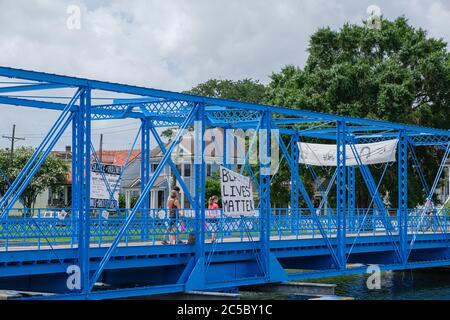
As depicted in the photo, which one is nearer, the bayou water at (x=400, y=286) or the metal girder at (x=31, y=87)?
the metal girder at (x=31, y=87)

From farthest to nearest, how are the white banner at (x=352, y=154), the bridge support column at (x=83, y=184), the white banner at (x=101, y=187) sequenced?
the white banner at (x=352, y=154), the white banner at (x=101, y=187), the bridge support column at (x=83, y=184)

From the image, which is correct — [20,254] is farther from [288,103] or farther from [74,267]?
[288,103]

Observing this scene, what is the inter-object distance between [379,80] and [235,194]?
26531 mm

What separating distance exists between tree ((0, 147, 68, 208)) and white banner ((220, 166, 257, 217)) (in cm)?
→ 5186

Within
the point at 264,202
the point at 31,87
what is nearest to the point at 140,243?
the point at 264,202

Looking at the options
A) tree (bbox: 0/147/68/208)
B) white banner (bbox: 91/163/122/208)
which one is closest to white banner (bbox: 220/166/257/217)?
white banner (bbox: 91/163/122/208)

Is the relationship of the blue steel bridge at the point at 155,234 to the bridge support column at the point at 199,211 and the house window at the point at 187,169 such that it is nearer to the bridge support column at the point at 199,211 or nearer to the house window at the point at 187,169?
the bridge support column at the point at 199,211

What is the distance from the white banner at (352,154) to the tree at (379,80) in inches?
473

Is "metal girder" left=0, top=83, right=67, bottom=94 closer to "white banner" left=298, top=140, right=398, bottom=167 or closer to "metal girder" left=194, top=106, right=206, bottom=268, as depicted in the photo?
"metal girder" left=194, top=106, right=206, bottom=268

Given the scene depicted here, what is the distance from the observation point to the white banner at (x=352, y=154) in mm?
35562

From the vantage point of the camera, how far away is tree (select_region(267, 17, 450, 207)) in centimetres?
4966

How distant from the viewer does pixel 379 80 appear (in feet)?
163

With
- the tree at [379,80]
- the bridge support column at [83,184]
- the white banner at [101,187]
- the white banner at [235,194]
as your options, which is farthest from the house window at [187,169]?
the bridge support column at [83,184]
